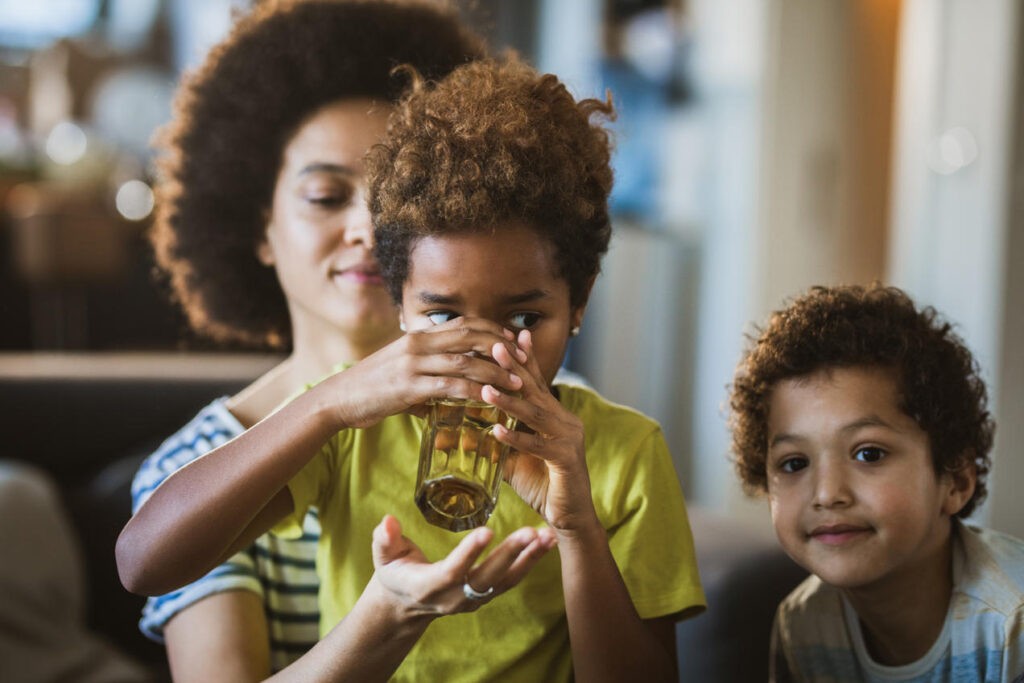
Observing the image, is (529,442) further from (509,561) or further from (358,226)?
(358,226)

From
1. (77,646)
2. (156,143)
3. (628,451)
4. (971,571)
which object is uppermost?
(156,143)

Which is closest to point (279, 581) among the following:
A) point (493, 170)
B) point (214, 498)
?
point (214, 498)

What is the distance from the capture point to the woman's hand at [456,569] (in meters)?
0.71

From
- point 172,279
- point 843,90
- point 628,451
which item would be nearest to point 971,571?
point 628,451

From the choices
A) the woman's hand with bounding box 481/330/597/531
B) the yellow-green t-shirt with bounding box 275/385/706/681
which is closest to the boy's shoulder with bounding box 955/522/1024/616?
the yellow-green t-shirt with bounding box 275/385/706/681

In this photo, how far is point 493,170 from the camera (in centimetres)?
82

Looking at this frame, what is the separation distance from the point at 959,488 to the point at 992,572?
80 mm

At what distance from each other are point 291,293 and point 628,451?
18.6 inches

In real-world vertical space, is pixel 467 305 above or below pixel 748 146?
below

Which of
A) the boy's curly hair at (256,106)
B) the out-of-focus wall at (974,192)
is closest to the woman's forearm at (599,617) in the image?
the boy's curly hair at (256,106)

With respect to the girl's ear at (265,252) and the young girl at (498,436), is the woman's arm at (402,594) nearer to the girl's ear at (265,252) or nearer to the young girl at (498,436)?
the young girl at (498,436)

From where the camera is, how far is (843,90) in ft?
11.5

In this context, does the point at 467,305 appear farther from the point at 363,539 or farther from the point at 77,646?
the point at 77,646

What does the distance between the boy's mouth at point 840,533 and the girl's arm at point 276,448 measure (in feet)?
1.12
